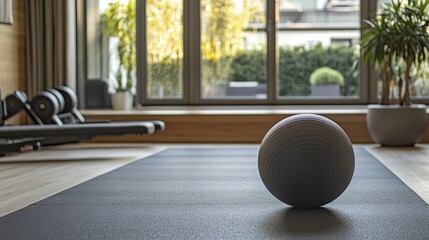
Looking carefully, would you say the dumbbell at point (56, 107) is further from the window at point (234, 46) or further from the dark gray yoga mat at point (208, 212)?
the window at point (234, 46)

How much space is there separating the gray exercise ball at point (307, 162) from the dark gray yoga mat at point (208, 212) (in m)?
0.08

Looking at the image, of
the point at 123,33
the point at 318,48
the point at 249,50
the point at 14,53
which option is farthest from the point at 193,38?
the point at 14,53

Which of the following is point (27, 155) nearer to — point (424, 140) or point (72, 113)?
point (72, 113)

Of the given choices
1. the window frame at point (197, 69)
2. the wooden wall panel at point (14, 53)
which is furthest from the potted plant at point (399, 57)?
the wooden wall panel at point (14, 53)

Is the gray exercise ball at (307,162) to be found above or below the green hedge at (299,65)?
below

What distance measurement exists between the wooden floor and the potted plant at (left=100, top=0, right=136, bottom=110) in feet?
5.41

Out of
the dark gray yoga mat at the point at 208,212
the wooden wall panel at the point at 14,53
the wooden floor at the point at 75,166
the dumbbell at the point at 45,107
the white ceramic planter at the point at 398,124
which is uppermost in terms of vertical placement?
the wooden wall panel at the point at 14,53

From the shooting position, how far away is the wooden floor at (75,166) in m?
3.92

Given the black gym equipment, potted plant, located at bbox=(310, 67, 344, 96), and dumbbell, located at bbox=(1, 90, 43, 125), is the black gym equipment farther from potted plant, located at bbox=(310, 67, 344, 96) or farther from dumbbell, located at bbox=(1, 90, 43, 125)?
potted plant, located at bbox=(310, 67, 344, 96)

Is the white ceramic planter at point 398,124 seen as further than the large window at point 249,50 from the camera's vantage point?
No

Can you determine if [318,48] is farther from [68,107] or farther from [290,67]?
[68,107]

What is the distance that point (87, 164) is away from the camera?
5.32 meters

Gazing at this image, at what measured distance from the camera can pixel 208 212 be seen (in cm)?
321

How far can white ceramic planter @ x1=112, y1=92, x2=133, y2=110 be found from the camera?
8133 millimetres
